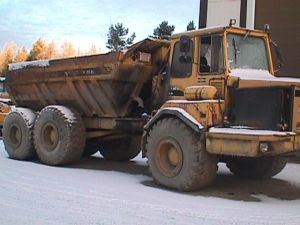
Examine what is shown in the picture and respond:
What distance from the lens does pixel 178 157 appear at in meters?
8.80

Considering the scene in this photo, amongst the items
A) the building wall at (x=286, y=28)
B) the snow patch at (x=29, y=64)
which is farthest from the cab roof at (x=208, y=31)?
the building wall at (x=286, y=28)

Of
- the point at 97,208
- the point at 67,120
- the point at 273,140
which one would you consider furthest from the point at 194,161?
the point at 67,120

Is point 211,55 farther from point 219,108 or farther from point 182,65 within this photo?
point 219,108

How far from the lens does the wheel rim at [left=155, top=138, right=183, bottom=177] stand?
8.80 metres

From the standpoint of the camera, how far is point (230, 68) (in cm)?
890

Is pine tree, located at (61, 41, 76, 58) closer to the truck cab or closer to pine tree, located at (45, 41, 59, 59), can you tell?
pine tree, located at (45, 41, 59, 59)

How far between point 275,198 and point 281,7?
9.36 m

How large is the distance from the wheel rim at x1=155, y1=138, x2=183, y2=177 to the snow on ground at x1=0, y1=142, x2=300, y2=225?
345mm

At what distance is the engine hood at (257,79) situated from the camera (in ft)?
26.9

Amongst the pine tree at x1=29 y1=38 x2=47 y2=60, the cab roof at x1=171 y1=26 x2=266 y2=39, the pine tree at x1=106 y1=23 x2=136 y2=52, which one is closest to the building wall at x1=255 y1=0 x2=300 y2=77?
the cab roof at x1=171 y1=26 x2=266 y2=39

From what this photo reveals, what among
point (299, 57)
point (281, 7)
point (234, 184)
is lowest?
point (234, 184)

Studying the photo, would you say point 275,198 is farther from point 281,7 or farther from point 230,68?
point 281,7

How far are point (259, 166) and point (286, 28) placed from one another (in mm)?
7361

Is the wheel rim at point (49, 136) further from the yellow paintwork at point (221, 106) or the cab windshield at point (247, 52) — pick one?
the cab windshield at point (247, 52)
